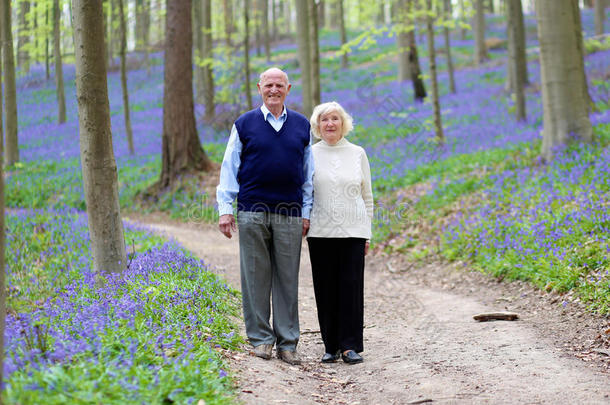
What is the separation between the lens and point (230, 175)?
5309 millimetres

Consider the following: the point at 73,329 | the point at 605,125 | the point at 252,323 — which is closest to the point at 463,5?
the point at 605,125

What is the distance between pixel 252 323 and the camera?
5.29m

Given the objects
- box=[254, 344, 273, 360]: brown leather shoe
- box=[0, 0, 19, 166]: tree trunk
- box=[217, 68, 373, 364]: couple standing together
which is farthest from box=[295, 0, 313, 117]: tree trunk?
box=[254, 344, 273, 360]: brown leather shoe

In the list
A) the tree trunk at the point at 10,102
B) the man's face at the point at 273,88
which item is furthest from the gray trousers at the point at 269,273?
the tree trunk at the point at 10,102

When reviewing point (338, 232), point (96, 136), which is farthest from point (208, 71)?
point (338, 232)

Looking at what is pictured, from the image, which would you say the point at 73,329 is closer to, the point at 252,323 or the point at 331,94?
the point at 252,323

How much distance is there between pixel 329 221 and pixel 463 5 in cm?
1140

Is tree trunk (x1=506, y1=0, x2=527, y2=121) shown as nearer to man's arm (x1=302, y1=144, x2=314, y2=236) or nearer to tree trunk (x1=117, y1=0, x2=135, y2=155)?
tree trunk (x1=117, y1=0, x2=135, y2=155)

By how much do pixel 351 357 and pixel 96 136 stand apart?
3248 mm

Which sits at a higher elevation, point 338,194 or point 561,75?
point 561,75

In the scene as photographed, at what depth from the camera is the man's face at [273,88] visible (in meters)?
5.22

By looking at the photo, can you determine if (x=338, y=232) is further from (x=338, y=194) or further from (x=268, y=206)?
(x=268, y=206)

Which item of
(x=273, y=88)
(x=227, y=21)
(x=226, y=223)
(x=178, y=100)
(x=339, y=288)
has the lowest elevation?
(x=339, y=288)

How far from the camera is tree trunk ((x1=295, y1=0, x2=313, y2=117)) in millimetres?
14719
